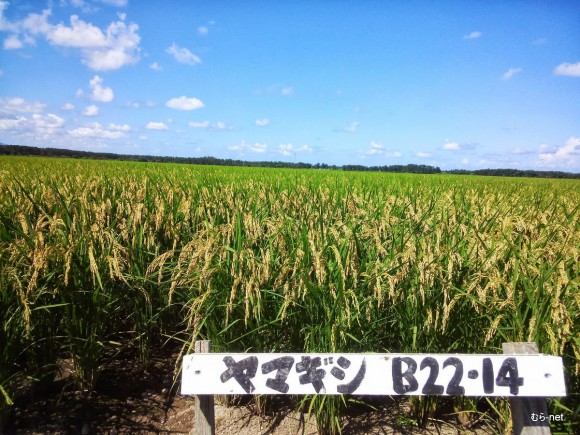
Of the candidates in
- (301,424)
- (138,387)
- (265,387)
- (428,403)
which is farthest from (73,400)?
(428,403)

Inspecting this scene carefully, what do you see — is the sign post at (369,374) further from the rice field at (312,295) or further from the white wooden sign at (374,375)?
the rice field at (312,295)

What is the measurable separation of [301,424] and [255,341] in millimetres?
576

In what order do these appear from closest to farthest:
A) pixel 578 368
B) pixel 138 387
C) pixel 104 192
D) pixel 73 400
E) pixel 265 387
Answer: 1. pixel 265 387
2. pixel 578 368
3. pixel 73 400
4. pixel 138 387
5. pixel 104 192

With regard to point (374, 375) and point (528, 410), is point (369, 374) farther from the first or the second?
point (528, 410)

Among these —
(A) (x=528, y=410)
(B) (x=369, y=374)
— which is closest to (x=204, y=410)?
(B) (x=369, y=374)

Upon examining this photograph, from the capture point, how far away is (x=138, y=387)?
272cm

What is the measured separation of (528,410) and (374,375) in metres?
0.68

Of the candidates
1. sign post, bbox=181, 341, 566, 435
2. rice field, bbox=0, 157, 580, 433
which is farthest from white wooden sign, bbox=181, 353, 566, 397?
rice field, bbox=0, 157, 580, 433

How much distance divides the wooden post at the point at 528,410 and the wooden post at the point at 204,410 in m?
1.30

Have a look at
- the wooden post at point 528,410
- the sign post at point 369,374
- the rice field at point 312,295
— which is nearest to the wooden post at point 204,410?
the sign post at point 369,374

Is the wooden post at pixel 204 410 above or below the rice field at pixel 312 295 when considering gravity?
below

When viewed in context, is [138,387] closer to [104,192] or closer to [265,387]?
[265,387]

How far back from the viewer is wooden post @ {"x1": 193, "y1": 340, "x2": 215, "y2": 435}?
5.58 ft

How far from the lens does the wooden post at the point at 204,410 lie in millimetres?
1701
